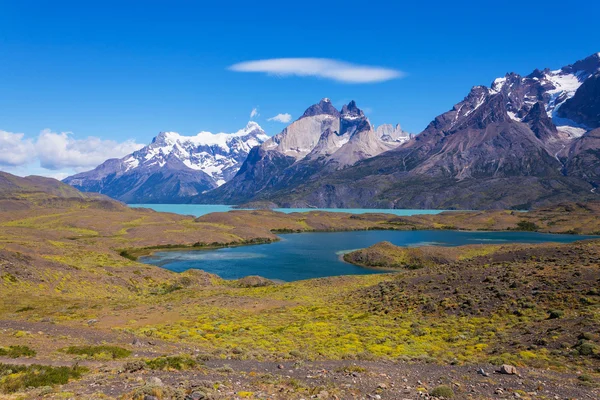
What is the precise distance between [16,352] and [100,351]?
15.3 ft

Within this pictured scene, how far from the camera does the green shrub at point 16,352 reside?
2420 cm

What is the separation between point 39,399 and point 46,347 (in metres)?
12.3

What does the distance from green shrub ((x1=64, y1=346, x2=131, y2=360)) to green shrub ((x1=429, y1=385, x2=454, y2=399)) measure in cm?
1937

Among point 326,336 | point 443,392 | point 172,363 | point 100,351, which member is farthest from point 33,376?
point 326,336

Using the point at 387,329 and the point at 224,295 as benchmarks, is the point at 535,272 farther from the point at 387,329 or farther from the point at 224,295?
the point at 224,295

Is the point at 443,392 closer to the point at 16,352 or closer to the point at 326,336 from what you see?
the point at 326,336

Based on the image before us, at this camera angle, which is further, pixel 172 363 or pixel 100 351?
pixel 100 351

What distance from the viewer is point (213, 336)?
35.3 meters

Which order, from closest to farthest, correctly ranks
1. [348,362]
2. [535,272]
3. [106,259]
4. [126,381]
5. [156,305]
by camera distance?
[126,381], [348,362], [535,272], [156,305], [106,259]

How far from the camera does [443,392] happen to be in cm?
1891

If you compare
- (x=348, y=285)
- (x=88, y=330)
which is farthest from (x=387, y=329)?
(x=348, y=285)

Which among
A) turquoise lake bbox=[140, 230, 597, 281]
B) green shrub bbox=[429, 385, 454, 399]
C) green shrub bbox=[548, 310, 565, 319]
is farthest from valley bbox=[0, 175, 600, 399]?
turquoise lake bbox=[140, 230, 597, 281]

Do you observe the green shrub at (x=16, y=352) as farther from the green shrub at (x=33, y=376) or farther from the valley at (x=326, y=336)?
the green shrub at (x=33, y=376)

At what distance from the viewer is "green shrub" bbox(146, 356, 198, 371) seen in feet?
73.2
